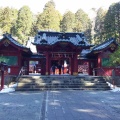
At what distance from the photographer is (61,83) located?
1997 cm

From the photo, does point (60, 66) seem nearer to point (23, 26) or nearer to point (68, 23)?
point (23, 26)

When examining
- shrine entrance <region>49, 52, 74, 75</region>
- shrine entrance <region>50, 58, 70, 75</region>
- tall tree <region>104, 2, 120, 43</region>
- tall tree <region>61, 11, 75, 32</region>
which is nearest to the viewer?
shrine entrance <region>49, 52, 74, 75</region>

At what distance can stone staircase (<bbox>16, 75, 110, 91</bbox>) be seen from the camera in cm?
1903

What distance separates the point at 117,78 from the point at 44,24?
37118 millimetres

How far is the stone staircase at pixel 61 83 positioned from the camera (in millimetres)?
19028

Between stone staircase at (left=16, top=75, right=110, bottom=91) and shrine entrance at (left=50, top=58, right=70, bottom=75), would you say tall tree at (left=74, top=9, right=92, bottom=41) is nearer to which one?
shrine entrance at (left=50, top=58, right=70, bottom=75)

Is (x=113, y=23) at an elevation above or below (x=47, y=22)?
below

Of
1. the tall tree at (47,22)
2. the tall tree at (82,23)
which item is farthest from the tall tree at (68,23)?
the tall tree at (47,22)

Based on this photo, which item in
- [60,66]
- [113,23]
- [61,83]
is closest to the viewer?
[61,83]

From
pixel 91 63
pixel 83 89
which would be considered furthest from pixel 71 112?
pixel 91 63

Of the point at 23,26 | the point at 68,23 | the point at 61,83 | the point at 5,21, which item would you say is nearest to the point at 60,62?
the point at 61,83

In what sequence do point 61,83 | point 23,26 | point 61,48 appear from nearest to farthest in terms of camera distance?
point 61,83 → point 61,48 → point 23,26

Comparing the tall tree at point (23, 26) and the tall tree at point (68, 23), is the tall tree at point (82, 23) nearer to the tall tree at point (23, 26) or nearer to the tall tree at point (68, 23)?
the tall tree at point (68, 23)

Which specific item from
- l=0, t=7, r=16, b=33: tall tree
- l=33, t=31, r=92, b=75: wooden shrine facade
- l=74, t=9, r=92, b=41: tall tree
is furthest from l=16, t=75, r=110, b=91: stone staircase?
l=74, t=9, r=92, b=41: tall tree
